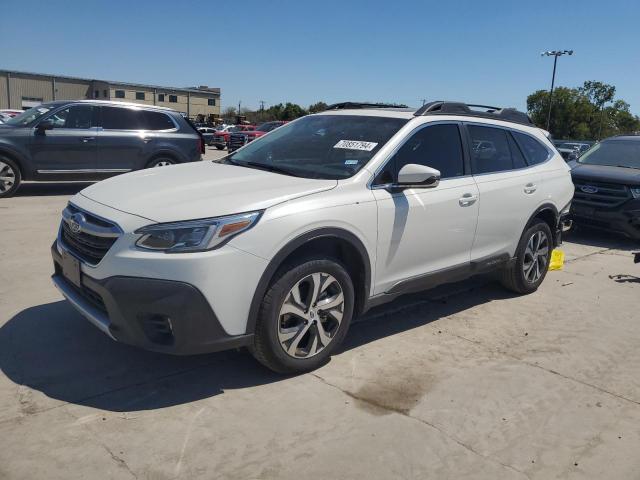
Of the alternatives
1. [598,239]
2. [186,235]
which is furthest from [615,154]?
[186,235]

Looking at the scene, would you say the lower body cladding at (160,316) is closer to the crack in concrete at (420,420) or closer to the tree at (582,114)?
the crack in concrete at (420,420)

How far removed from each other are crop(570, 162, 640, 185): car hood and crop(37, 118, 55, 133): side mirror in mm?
9003

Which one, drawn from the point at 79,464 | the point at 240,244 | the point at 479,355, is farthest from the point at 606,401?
the point at 79,464

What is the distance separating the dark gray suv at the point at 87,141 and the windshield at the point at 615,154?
24.7ft

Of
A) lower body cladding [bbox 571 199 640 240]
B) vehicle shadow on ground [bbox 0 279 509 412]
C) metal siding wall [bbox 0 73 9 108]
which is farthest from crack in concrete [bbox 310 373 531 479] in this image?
metal siding wall [bbox 0 73 9 108]

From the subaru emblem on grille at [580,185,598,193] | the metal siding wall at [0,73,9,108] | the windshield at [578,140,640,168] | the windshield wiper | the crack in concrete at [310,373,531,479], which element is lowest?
the crack in concrete at [310,373,531,479]

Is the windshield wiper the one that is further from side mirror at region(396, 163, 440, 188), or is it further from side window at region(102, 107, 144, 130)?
side window at region(102, 107, 144, 130)

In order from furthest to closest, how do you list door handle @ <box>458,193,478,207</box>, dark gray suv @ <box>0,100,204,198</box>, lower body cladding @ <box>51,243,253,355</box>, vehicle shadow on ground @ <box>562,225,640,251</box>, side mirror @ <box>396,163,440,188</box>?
dark gray suv @ <box>0,100,204,198</box> < vehicle shadow on ground @ <box>562,225,640,251</box> < door handle @ <box>458,193,478,207</box> < side mirror @ <box>396,163,440,188</box> < lower body cladding @ <box>51,243,253,355</box>

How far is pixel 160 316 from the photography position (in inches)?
124

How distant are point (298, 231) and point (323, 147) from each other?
1.20 m

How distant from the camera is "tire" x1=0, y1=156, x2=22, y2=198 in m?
9.72

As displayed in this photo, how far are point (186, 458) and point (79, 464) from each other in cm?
50

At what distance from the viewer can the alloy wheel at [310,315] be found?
11.7 feet

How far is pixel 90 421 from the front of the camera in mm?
3070
